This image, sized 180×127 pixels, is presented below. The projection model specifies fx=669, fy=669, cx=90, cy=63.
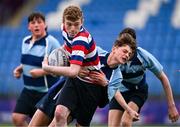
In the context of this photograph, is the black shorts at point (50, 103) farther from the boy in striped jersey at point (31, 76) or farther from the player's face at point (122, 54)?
the boy in striped jersey at point (31, 76)

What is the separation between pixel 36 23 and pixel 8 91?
648cm

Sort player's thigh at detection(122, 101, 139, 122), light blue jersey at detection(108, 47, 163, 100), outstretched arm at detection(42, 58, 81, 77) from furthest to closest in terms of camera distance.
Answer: player's thigh at detection(122, 101, 139, 122) < light blue jersey at detection(108, 47, 163, 100) < outstretched arm at detection(42, 58, 81, 77)

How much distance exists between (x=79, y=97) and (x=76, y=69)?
19.6 inches

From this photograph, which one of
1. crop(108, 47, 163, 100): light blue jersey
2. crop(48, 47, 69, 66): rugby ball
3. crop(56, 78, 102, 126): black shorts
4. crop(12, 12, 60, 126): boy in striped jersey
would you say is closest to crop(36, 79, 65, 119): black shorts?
crop(56, 78, 102, 126): black shorts

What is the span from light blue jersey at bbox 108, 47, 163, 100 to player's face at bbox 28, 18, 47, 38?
60.7 inches

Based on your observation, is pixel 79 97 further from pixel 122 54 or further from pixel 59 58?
pixel 122 54

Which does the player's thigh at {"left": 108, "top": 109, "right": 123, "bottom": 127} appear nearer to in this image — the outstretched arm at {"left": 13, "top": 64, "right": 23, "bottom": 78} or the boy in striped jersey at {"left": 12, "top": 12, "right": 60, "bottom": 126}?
the boy in striped jersey at {"left": 12, "top": 12, "right": 60, "bottom": 126}

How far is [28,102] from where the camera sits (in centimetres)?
948

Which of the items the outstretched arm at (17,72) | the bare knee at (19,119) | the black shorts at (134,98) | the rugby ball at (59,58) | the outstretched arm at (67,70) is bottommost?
the bare knee at (19,119)

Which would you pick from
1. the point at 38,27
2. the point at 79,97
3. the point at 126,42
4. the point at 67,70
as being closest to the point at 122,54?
the point at 126,42

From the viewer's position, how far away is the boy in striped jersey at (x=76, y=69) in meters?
6.89

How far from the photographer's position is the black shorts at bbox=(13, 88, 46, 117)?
9.45 metres

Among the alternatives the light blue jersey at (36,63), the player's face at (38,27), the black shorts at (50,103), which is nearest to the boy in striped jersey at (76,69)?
the black shorts at (50,103)

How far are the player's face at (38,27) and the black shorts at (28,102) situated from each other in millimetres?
828
